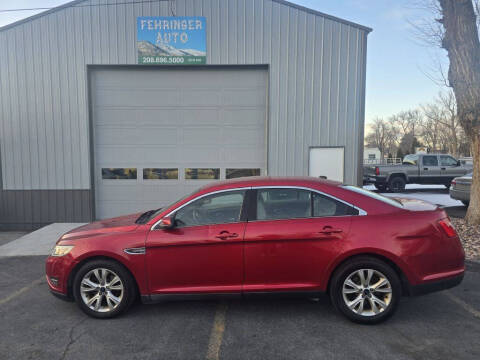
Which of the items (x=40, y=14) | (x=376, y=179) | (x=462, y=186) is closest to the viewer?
(x=40, y=14)

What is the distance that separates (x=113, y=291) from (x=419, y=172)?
15056mm

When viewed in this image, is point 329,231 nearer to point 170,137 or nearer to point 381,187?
point 170,137

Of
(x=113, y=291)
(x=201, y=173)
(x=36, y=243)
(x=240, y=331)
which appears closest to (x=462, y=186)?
(x=201, y=173)

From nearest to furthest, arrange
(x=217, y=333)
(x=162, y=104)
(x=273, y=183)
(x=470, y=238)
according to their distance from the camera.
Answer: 1. (x=217, y=333)
2. (x=273, y=183)
3. (x=470, y=238)
4. (x=162, y=104)

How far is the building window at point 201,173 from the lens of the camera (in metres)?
8.43

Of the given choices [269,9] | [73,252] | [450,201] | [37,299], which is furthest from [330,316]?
[450,201]

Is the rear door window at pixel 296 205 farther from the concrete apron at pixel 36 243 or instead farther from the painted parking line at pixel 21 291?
the concrete apron at pixel 36 243

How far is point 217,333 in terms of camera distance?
3.05 metres

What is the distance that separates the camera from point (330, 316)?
11.0 feet

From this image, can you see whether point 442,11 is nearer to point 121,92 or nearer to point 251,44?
point 251,44

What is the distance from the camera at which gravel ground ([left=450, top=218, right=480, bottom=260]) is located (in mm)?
5439

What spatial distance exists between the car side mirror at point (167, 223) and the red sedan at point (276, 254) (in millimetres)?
12

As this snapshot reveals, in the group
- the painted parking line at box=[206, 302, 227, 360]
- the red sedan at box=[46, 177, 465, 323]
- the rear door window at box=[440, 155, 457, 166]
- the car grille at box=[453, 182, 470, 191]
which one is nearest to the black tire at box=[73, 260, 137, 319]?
the red sedan at box=[46, 177, 465, 323]

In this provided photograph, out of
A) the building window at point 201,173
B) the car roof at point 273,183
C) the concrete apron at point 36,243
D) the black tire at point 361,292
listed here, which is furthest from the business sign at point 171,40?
the black tire at point 361,292
